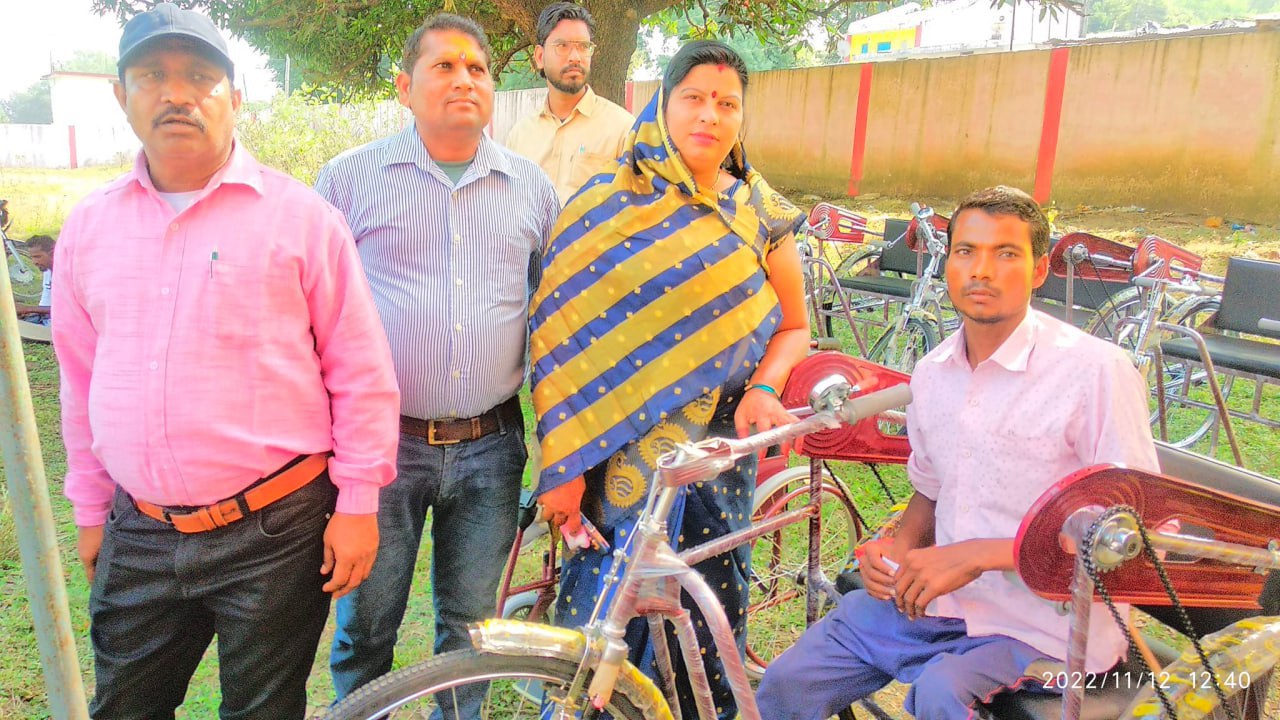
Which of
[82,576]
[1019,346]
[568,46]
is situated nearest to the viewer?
[1019,346]

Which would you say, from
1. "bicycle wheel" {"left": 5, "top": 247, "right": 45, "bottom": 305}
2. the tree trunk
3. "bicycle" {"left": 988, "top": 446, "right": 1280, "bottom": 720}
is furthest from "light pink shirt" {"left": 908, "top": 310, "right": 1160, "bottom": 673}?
"bicycle wheel" {"left": 5, "top": 247, "right": 45, "bottom": 305}

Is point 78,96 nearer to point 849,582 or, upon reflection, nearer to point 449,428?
point 449,428

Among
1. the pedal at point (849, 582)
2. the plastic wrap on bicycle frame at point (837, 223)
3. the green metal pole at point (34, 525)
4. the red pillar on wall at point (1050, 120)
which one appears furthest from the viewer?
the red pillar on wall at point (1050, 120)

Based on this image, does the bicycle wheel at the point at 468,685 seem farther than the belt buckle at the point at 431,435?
No

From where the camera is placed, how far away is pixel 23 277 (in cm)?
810

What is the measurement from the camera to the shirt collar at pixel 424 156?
205 centimetres

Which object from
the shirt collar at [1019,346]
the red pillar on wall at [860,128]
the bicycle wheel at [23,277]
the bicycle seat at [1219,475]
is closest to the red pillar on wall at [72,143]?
the bicycle wheel at [23,277]

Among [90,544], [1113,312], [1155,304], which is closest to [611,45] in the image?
[1113,312]

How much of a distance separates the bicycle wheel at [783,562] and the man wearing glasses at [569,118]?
1703 millimetres

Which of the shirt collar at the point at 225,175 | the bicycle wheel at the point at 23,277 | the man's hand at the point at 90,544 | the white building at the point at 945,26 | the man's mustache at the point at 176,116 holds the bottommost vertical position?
the bicycle wheel at the point at 23,277

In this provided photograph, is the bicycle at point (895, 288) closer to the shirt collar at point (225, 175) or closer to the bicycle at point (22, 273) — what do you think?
the shirt collar at point (225, 175)

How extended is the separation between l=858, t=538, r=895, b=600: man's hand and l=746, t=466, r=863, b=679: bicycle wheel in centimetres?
67

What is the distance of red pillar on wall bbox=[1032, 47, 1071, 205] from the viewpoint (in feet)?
36.8

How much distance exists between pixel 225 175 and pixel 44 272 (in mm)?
8262
